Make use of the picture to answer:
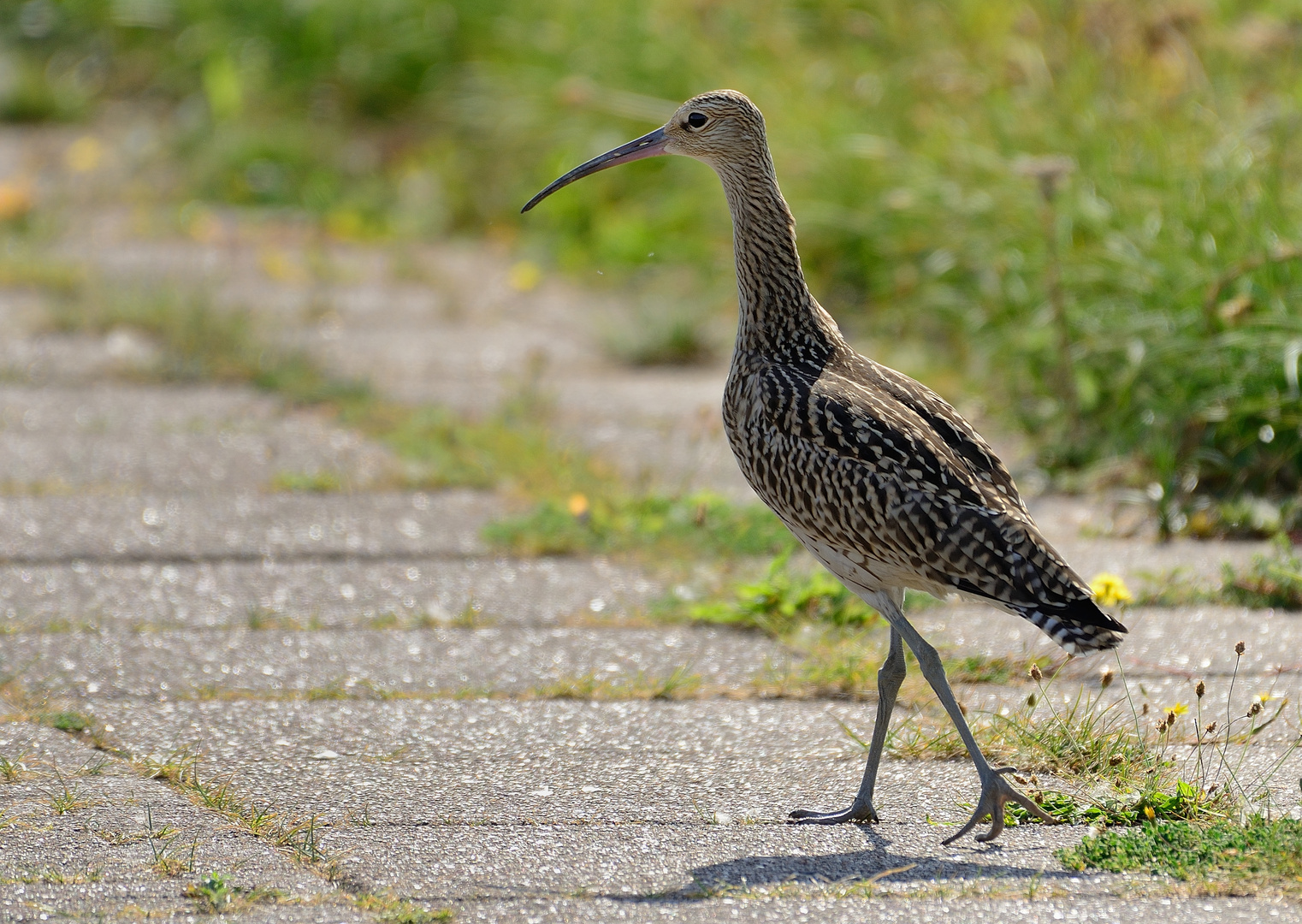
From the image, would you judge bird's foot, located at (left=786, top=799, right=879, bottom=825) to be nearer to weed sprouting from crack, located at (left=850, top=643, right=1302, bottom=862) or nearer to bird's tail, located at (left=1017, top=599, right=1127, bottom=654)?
weed sprouting from crack, located at (left=850, top=643, right=1302, bottom=862)

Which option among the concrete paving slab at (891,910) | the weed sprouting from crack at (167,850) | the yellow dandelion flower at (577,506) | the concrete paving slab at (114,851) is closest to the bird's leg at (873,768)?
the concrete paving slab at (891,910)

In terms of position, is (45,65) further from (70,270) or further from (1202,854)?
(1202,854)

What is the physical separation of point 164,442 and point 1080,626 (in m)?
4.93

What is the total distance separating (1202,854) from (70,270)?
8.05m

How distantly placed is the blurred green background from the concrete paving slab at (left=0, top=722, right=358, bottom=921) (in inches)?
160

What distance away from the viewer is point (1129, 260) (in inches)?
285

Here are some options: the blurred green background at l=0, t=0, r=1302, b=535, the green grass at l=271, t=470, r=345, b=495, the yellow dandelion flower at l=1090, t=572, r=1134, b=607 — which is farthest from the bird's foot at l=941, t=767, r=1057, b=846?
the green grass at l=271, t=470, r=345, b=495

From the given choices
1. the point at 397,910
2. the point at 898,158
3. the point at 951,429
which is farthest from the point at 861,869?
the point at 898,158

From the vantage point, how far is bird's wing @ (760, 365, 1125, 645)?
4125mm

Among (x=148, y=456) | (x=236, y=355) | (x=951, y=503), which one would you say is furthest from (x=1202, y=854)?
(x=236, y=355)

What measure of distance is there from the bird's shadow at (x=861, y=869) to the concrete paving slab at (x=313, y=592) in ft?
6.40

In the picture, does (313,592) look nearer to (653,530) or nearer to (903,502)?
(653,530)

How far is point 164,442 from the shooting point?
7.48 m

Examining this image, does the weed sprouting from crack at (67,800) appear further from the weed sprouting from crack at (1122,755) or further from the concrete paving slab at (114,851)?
the weed sprouting from crack at (1122,755)
